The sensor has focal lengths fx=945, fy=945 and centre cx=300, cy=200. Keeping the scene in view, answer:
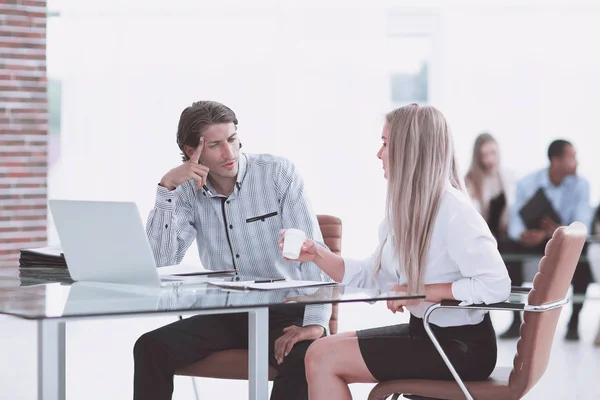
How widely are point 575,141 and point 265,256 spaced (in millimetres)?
4392

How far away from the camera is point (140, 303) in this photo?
6.95ft

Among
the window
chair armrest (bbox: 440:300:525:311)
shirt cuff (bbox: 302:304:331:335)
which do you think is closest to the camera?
chair armrest (bbox: 440:300:525:311)

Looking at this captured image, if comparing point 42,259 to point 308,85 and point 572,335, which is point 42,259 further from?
point 308,85

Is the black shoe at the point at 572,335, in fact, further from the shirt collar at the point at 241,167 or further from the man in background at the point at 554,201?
the shirt collar at the point at 241,167

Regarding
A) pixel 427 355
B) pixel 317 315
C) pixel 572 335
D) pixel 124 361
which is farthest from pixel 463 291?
pixel 572 335

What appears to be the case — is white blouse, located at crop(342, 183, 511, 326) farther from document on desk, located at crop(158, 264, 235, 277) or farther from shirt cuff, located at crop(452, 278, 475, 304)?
document on desk, located at crop(158, 264, 235, 277)

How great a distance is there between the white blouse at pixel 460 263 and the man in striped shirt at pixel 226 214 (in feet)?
1.65

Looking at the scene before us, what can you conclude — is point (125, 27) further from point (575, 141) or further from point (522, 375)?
point (522, 375)

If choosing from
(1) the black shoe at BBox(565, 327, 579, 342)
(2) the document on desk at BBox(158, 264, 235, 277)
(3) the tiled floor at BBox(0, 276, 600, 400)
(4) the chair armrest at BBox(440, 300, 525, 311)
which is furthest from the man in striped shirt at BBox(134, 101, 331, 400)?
(1) the black shoe at BBox(565, 327, 579, 342)

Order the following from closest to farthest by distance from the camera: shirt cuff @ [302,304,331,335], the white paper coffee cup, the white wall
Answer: the white paper coffee cup < shirt cuff @ [302,304,331,335] < the white wall

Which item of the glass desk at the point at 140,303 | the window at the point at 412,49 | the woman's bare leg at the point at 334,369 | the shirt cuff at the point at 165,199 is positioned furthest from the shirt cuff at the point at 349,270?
the window at the point at 412,49

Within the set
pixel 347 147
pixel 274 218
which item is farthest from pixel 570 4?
pixel 274 218

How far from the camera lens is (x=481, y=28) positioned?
6.98 meters

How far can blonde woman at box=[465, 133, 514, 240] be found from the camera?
246 inches
